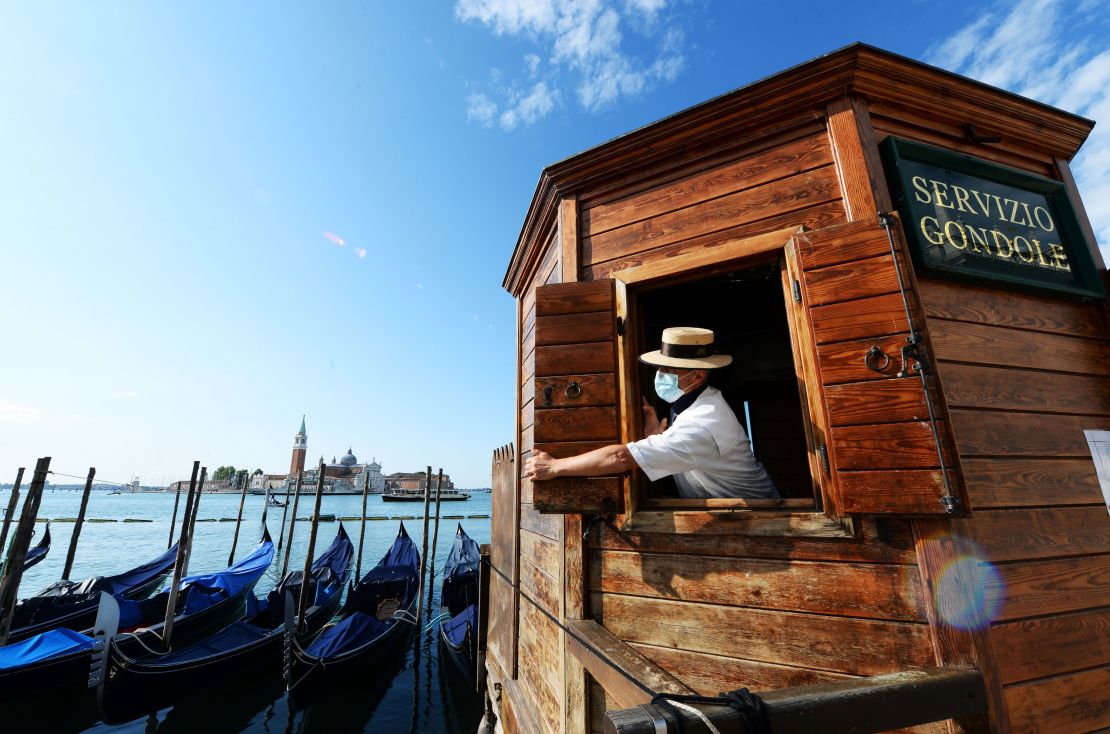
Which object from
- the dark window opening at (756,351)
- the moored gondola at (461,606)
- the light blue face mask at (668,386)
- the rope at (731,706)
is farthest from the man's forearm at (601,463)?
the moored gondola at (461,606)

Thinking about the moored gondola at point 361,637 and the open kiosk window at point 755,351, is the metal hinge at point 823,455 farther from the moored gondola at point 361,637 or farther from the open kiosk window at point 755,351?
the moored gondola at point 361,637

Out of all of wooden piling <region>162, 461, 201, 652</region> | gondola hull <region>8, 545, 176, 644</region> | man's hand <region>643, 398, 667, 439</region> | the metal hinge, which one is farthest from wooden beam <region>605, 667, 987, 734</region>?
gondola hull <region>8, 545, 176, 644</region>

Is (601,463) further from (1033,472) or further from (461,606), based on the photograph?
(461,606)

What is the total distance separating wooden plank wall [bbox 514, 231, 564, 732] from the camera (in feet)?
10.3

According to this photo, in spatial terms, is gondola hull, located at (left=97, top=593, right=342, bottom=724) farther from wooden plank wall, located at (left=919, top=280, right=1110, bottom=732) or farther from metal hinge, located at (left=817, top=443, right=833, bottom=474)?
wooden plank wall, located at (left=919, top=280, right=1110, bottom=732)

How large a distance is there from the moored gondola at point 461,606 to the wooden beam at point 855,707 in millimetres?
8242

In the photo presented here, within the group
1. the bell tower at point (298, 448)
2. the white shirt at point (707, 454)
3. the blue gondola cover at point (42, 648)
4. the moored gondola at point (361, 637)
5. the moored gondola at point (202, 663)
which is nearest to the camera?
the white shirt at point (707, 454)

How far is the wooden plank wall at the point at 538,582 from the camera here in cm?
313

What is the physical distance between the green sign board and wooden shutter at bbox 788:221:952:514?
561 millimetres

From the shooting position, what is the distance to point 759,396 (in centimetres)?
546

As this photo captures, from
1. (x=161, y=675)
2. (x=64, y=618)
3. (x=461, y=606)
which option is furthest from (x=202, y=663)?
(x=461, y=606)

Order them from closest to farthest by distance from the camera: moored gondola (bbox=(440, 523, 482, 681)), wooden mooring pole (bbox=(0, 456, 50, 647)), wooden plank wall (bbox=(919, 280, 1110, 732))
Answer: wooden plank wall (bbox=(919, 280, 1110, 732)) → wooden mooring pole (bbox=(0, 456, 50, 647)) → moored gondola (bbox=(440, 523, 482, 681))

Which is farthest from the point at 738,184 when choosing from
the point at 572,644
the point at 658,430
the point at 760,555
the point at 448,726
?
the point at 448,726

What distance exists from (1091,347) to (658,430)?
2687mm
